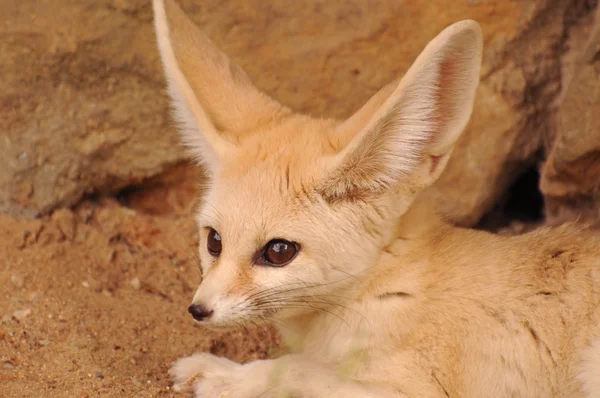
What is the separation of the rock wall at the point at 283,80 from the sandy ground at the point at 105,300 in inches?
9.3

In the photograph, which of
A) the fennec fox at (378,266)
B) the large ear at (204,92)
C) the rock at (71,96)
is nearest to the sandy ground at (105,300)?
the rock at (71,96)

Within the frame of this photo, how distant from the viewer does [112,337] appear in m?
3.94

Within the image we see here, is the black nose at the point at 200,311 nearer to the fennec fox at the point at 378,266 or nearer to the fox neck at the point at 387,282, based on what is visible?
the fennec fox at the point at 378,266

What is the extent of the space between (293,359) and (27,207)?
7.27 feet

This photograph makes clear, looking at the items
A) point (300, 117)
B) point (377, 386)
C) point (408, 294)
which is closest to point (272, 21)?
point (300, 117)

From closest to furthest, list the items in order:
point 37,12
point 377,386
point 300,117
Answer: point 377,386 < point 300,117 < point 37,12

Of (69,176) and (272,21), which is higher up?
(272,21)

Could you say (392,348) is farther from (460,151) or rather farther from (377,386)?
(460,151)

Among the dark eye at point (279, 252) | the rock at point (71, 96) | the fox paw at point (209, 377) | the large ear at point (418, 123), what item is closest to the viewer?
the large ear at point (418, 123)

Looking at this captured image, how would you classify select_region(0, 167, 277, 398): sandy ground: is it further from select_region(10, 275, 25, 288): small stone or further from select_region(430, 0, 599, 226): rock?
select_region(430, 0, 599, 226): rock

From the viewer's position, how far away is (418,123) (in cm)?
290

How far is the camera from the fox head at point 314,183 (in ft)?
9.43

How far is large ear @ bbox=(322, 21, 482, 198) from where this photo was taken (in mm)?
2766

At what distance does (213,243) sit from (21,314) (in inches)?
51.6
